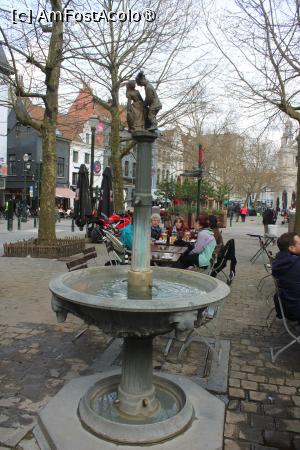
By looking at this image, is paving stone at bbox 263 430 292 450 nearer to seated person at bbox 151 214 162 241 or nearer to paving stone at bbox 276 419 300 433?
paving stone at bbox 276 419 300 433

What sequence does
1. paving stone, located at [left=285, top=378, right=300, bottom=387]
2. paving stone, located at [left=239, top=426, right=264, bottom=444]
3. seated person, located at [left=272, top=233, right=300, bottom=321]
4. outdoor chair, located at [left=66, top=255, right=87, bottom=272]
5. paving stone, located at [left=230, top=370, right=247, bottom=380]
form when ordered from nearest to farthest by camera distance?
paving stone, located at [left=239, top=426, right=264, bottom=444], paving stone, located at [left=285, top=378, right=300, bottom=387], paving stone, located at [left=230, top=370, right=247, bottom=380], seated person, located at [left=272, top=233, right=300, bottom=321], outdoor chair, located at [left=66, top=255, right=87, bottom=272]

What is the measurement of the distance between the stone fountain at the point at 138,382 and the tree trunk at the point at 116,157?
1383cm

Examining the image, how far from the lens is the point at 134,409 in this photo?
3.21 meters

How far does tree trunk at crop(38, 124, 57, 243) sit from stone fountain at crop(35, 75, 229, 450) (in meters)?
8.80

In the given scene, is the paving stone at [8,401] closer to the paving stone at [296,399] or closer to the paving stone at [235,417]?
the paving stone at [235,417]

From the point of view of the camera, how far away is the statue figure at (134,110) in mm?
3312

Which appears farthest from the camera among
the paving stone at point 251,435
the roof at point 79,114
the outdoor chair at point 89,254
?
the roof at point 79,114

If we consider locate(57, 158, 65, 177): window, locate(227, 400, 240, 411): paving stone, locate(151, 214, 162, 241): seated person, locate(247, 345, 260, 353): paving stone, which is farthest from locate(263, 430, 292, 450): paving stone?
locate(57, 158, 65, 177): window

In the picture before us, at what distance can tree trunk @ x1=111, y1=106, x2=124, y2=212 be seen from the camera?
17062 mm

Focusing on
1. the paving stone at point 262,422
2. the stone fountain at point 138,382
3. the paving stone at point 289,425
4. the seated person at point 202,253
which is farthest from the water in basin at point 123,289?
the seated person at point 202,253

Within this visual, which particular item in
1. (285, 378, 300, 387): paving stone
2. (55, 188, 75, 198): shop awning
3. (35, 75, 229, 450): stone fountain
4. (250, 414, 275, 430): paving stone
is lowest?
(250, 414, 275, 430): paving stone

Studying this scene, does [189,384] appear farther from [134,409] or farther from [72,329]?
[72,329]

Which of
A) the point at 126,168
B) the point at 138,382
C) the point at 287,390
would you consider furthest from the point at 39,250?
the point at 126,168

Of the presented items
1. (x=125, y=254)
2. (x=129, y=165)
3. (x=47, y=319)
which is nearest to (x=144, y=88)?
(x=47, y=319)
